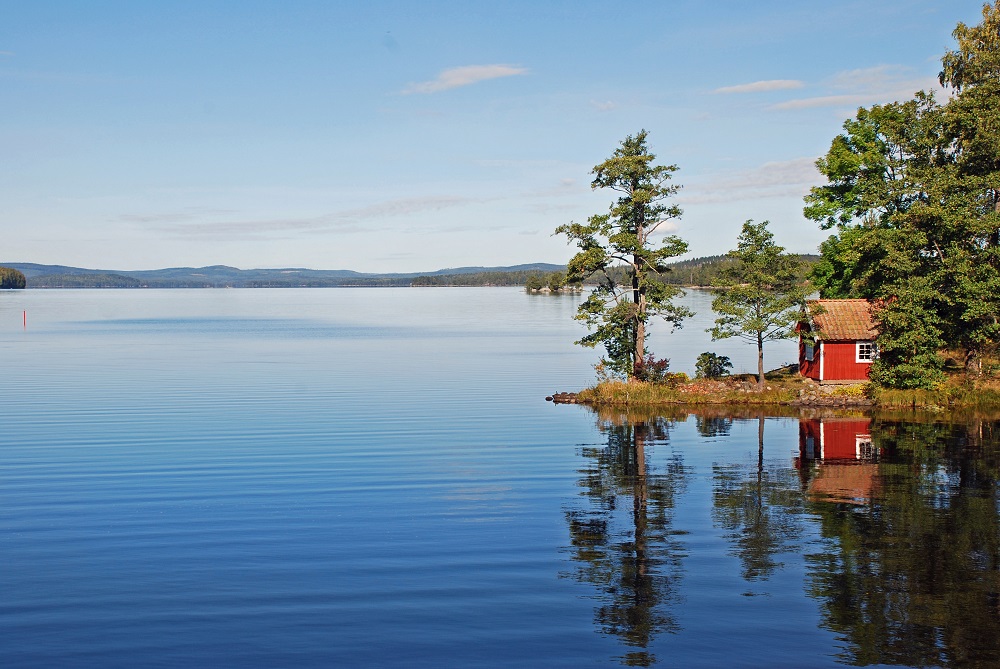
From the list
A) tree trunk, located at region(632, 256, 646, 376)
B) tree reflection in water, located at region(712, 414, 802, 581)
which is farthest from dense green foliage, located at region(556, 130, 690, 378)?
tree reflection in water, located at region(712, 414, 802, 581)

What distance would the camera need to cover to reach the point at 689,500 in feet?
87.8

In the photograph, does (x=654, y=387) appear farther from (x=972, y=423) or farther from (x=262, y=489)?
(x=262, y=489)

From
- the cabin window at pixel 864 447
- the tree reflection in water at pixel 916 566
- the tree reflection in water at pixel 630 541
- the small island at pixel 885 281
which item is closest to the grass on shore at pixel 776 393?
the small island at pixel 885 281

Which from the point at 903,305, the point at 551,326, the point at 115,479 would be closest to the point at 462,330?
the point at 551,326

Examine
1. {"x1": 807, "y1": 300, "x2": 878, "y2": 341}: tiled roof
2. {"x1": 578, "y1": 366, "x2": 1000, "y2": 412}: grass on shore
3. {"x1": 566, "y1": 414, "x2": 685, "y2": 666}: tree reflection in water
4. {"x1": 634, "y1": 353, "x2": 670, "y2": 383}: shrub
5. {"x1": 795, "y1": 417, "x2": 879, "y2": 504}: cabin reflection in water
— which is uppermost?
{"x1": 807, "y1": 300, "x2": 878, "y2": 341}: tiled roof

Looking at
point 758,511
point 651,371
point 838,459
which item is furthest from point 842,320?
point 758,511

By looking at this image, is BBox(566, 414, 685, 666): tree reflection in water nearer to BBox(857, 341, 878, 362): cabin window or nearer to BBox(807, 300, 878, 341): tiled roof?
BBox(807, 300, 878, 341): tiled roof

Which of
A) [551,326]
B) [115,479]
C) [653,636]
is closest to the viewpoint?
[653,636]

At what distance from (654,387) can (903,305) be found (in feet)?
43.0

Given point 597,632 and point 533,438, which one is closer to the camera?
point 597,632

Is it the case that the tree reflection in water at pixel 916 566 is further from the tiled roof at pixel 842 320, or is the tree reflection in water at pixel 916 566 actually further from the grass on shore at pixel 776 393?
the tiled roof at pixel 842 320

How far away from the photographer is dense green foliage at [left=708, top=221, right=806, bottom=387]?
49.2m

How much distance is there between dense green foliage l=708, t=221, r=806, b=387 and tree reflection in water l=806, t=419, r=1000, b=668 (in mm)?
17849

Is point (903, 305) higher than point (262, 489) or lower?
higher
